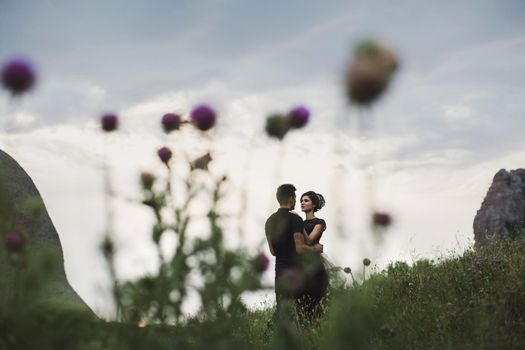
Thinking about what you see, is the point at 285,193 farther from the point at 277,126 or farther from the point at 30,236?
the point at 277,126

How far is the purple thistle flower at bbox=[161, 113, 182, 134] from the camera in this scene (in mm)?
3455

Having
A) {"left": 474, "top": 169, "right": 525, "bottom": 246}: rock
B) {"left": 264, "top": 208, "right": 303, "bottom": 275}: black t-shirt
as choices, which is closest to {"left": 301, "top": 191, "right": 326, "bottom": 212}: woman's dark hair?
{"left": 264, "top": 208, "right": 303, "bottom": 275}: black t-shirt

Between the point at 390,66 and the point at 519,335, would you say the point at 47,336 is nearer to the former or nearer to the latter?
the point at 390,66

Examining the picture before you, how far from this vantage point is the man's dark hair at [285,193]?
20.5ft

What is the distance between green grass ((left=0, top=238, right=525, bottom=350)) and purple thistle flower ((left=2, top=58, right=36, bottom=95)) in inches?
42.4

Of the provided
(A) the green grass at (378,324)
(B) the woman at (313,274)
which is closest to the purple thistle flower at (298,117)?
(A) the green grass at (378,324)

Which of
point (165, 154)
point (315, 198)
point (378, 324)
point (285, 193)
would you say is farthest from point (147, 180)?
point (315, 198)

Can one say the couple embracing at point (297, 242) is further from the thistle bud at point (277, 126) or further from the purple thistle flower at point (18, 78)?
the purple thistle flower at point (18, 78)

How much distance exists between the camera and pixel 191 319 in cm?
321

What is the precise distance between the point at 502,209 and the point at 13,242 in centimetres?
1151

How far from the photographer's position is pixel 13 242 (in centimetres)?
272

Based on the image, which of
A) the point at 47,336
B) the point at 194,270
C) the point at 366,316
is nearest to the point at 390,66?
the point at 366,316

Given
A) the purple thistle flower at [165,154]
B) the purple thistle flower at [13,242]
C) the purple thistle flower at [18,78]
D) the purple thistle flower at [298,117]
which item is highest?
Result: the purple thistle flower at [18,78]

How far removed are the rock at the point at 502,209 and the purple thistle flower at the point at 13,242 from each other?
10923mm
